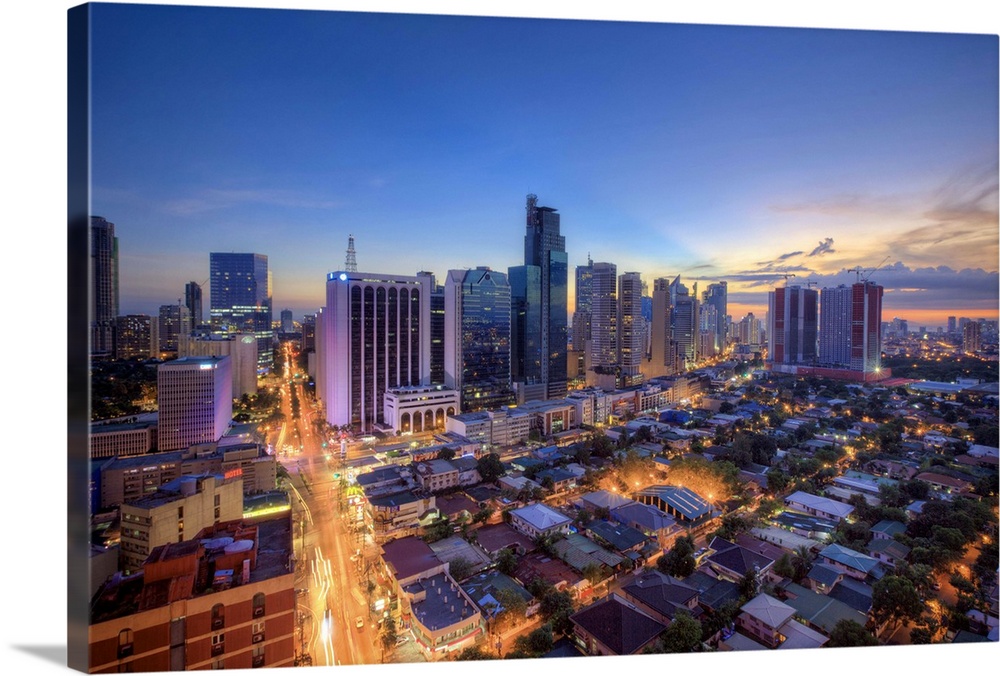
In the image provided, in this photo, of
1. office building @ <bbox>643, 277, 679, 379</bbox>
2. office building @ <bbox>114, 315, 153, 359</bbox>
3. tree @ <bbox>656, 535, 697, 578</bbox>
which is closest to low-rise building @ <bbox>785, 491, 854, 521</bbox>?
tree @ <bbox>656, 535, 697, 578</bbox>

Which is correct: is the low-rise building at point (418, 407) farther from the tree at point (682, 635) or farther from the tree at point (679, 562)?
the tree at point (682, 635)

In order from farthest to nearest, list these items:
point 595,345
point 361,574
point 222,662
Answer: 1. point 595,345
2. point 361,574
3. point 222,662

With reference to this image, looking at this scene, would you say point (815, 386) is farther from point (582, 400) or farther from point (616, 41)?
point (616, 41)

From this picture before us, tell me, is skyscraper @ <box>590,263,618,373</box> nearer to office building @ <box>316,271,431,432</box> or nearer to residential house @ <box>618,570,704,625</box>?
office building @ <box>316,271,431,432</box>

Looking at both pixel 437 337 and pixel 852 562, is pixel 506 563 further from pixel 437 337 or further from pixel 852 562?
pixel 437 337

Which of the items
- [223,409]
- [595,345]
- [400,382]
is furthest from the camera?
[595,345]

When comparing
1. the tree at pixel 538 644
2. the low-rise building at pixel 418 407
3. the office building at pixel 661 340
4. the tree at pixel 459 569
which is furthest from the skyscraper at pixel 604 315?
the tree at pixel 538 644

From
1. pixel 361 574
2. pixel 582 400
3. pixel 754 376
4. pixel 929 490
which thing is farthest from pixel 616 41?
pixel 754 376
